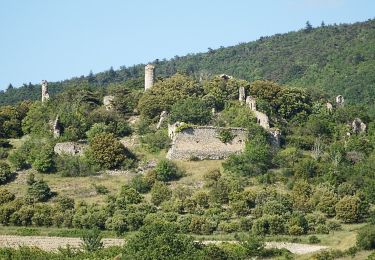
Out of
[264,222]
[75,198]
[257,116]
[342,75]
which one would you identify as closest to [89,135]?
[75,198]

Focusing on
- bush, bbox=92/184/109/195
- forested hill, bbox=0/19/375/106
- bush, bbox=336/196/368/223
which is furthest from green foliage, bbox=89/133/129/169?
forested hill, bbox=0/19/375/106

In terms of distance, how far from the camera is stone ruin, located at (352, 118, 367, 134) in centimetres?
6031

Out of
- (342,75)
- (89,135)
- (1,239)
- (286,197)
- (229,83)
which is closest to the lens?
(1,239)

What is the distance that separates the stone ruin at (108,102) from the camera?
61.0m

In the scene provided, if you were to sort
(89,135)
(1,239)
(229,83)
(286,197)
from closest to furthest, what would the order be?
(1,239) < (286,197) < (89,135) < (229,83)

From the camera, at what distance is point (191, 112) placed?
5778 cm

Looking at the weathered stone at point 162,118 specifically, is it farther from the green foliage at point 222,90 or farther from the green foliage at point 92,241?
the green foliage at point 92,241

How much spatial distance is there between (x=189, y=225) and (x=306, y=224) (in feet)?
19.5

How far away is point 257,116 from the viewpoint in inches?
2295

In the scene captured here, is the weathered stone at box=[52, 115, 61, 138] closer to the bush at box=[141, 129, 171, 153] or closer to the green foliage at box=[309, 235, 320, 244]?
the bush at box=[141, 129, 171, 153]

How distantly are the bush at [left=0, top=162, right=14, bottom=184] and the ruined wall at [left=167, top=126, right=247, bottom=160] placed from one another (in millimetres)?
9594

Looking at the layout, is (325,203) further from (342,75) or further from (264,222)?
(342,75)

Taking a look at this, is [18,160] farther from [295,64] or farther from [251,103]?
[295,64]

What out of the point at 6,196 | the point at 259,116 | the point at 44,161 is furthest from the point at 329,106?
the point at 6,196
